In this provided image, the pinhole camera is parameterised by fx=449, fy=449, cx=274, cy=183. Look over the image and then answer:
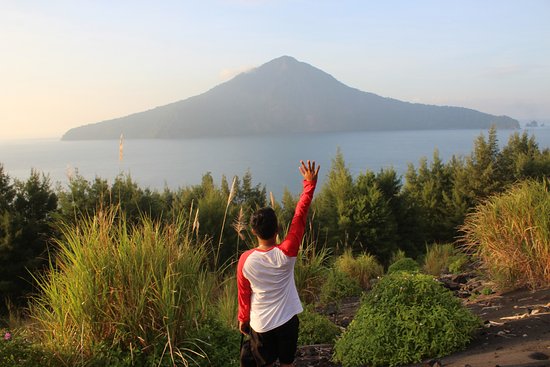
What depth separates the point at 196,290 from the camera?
12.8ft

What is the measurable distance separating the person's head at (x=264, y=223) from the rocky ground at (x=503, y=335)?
5.97 ft

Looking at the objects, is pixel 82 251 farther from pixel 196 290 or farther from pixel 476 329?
pixel 476 329

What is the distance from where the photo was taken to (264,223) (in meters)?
3.23

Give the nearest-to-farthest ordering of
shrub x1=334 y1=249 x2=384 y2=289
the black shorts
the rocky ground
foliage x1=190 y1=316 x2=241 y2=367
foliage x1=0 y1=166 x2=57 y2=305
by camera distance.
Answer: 1. the black shorts
2. the rocky ground
3. foliage x1=190 y1=316 x2=241 y2=367
4. shrub x1=334 y1=249 x2=384 y2=289
5. foliage x1=0 y1=166 x2=57 y2=305

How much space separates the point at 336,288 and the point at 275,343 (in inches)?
169

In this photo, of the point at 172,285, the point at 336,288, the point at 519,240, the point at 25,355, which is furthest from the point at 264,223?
the point at 336,288

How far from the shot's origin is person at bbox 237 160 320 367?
127 inches

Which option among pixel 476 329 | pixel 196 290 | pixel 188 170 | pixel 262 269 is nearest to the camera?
pixel 262 269

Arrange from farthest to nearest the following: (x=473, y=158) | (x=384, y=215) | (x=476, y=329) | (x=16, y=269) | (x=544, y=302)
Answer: (x=473, y=158)
(x=384, y=215)
(x=16, y=269)
(x=544, y=302)
(x=476, y=329)

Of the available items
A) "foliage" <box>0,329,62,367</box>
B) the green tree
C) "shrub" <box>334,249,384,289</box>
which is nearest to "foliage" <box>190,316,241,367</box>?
"foliage" <box>0,329,62,367</box>

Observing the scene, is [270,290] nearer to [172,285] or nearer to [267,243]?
[267,243]

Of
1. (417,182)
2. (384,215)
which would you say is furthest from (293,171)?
(384,215)

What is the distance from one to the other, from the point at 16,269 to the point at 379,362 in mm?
12929

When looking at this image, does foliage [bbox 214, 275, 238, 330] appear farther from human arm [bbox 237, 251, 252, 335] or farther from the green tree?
the green tree
